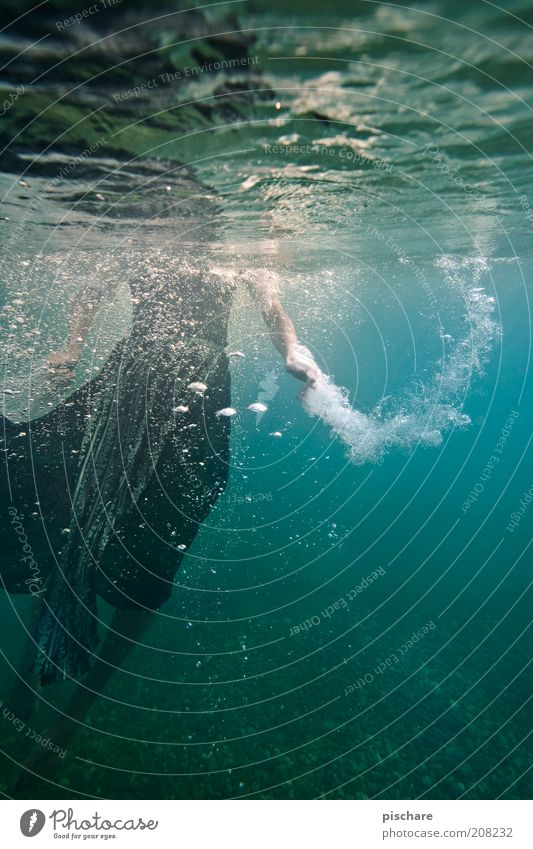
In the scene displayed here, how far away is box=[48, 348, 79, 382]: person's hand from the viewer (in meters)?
7.18

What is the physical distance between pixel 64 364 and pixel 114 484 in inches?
106

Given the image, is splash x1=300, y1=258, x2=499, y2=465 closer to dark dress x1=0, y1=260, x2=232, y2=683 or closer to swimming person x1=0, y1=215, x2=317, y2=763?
swimming person x1=0, y1=215, x2=317, y2=763

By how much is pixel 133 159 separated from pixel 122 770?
946 centimetres

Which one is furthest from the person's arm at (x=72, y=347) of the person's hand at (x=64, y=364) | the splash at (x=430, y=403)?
the splash at (x=430, y=403)

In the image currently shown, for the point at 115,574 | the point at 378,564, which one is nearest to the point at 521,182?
the point at 115,574

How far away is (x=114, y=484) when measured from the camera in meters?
6.41

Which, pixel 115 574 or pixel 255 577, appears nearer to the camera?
pixel 115 574

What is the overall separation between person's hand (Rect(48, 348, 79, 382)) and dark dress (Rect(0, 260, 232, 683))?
581 millimetres

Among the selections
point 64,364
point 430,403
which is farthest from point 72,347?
point 430,403

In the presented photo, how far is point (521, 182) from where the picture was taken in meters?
8.02

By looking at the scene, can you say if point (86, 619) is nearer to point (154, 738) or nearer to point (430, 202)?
point (154, 738)

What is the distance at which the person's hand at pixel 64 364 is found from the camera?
7.18 meters

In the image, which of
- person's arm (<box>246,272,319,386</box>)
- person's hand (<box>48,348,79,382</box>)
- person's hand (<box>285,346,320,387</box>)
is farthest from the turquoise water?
person's hand (<box>285,346,320,387</box>)

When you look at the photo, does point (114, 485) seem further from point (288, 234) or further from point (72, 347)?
point (288, 234)
